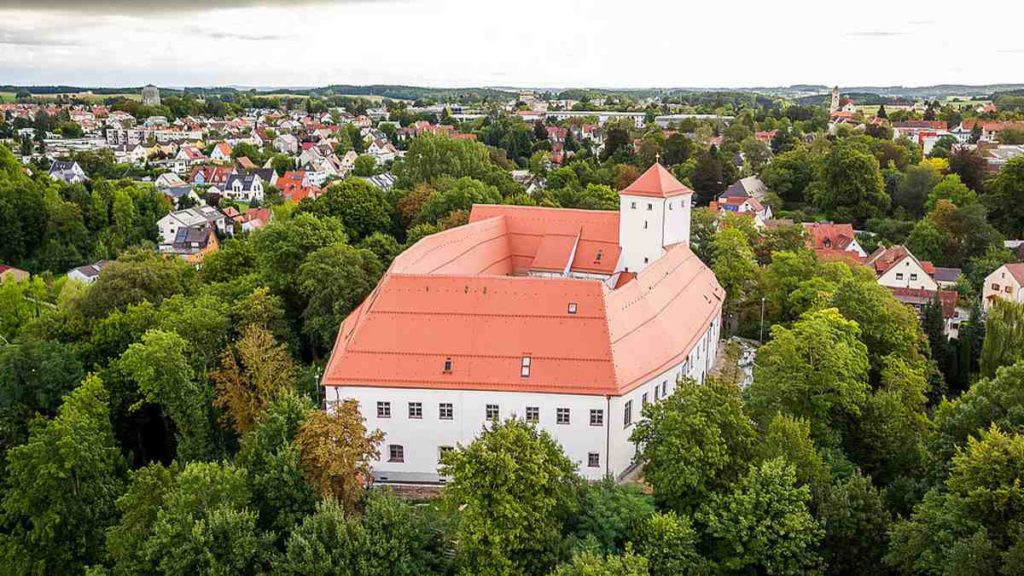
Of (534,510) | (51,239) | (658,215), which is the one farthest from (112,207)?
(534,510)

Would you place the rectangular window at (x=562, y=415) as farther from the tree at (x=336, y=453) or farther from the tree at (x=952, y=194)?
the tree at (x=952, y=194)

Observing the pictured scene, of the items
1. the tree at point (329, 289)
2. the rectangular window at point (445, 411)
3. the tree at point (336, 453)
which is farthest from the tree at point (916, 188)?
the tree at point (336, 453)

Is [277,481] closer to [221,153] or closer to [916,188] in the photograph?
[916,188]

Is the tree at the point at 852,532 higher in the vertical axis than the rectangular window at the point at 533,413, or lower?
lower

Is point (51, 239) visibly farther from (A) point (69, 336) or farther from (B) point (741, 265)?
(B) point (741, 265)

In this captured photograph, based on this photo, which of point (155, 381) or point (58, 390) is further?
point (58, 390)

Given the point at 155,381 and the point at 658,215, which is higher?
the point at 658,215
